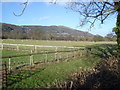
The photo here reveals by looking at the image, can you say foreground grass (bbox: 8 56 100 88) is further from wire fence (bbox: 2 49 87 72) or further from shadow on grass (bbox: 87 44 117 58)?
shadow on grass (bbox: 87 44 117 58)

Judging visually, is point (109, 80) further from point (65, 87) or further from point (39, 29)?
point (39, 29)

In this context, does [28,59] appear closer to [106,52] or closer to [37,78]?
A: [37,78]

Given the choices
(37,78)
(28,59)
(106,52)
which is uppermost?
(106,52)

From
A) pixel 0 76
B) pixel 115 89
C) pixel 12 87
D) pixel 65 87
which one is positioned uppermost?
pixel 65 87

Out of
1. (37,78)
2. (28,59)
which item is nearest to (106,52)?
(28,59)

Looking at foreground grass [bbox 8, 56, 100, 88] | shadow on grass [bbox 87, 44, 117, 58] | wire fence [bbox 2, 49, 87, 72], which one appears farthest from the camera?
shadow on grass [bbox 87, 44, 117, 58]

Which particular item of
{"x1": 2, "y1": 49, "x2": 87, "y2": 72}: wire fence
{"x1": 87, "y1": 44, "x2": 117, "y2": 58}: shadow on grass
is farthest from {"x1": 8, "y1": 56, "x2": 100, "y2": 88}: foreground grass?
{"x1": 87, "y1": 44, "x2": 117, "y2": 58}: shadow on grass

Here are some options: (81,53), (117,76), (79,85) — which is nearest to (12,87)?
(79,85)

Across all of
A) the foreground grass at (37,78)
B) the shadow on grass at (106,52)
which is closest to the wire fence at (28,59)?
the foreground grass at (37,78)

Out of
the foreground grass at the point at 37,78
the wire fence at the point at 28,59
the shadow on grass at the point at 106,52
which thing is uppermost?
the shadow on grass at the point at 106,52

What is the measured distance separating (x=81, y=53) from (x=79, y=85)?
1517 centimetres

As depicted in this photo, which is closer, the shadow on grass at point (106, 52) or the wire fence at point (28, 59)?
the wire fence at point (28, 59)

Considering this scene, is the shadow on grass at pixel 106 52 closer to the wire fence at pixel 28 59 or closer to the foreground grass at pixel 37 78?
the wire fence at pixel 28 59

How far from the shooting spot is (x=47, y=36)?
72.3 metres
